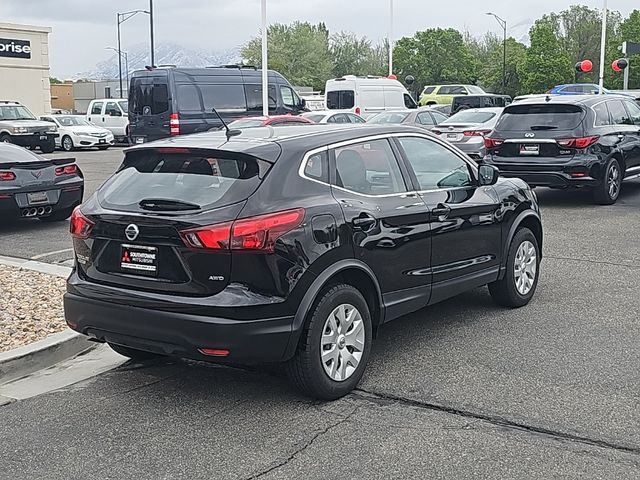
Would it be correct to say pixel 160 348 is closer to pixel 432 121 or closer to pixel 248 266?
pixel 248 266

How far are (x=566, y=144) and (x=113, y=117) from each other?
26229 mm

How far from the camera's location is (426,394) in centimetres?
523

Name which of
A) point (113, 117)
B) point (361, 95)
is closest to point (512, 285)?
point (361, 95)

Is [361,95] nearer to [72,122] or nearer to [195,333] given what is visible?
[72,122]

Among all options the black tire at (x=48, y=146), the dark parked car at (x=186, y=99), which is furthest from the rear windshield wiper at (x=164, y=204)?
the black tire at (x=48, y=146)

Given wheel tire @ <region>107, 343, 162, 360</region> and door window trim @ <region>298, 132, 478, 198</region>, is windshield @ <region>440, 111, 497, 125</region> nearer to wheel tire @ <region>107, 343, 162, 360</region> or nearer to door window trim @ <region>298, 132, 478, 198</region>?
door window trim @ <region>298, 132, 478, 198</region>

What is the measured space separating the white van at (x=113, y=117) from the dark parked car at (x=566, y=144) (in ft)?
80.0

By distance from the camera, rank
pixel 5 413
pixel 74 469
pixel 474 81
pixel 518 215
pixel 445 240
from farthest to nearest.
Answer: pixel 474 81 → pixel 518 215 → pixel 445 240 → pixel 5 413 → pixel 74 469

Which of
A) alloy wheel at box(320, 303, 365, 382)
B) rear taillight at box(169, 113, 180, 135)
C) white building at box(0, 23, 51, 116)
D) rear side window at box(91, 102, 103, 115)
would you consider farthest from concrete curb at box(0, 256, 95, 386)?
white building at box(0, 23, 51, 116)

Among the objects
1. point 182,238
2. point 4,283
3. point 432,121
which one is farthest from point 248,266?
point 432,121

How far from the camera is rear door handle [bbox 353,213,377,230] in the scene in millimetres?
5348

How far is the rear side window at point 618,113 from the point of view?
13992 mm

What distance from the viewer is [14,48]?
39969 mm

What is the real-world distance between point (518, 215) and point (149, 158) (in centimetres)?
328
